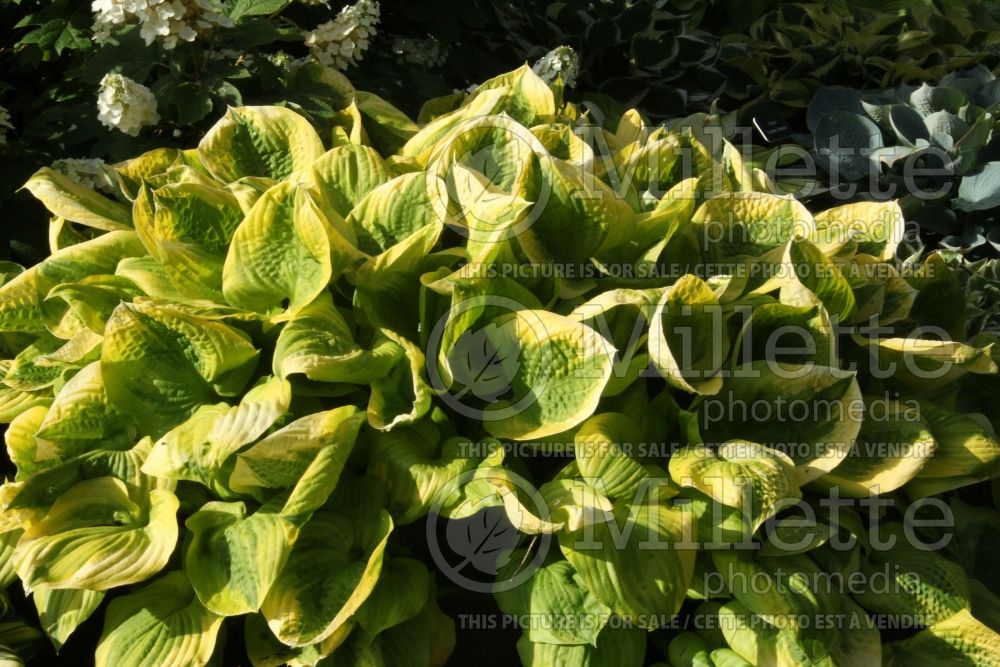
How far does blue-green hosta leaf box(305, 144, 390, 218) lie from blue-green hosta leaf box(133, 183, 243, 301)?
0.16m

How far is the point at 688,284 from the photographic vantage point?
1.32 metres

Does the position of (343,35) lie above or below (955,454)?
above

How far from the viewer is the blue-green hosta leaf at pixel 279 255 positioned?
1.35 metres

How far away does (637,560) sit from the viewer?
124 centimetres

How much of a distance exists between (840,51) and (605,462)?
2121 mm

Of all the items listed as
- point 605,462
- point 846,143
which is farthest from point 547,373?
point 846,143

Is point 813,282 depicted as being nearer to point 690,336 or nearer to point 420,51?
point 690,336

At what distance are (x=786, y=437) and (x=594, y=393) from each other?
0.34 m

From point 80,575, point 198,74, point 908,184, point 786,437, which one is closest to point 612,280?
point 786,437

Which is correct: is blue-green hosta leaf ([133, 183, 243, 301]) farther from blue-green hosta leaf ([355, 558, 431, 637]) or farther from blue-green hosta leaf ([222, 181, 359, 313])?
blue-green hosta leaf ([355, 558, 431, 637])

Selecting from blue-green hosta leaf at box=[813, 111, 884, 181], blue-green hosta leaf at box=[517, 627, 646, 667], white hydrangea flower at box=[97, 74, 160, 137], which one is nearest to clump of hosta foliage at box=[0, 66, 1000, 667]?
blue-green hosta leaf at box=[517, 627, 646, 667]

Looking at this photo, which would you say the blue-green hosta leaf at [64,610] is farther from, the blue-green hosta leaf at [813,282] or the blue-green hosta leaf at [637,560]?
the blue-green hosta leaf at [813,282]

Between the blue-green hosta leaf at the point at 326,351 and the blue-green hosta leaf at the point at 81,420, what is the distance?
27cm

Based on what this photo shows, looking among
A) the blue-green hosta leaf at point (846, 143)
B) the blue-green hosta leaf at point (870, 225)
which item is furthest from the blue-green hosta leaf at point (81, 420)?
the blue-green hosta leaf at point (846, 143)
